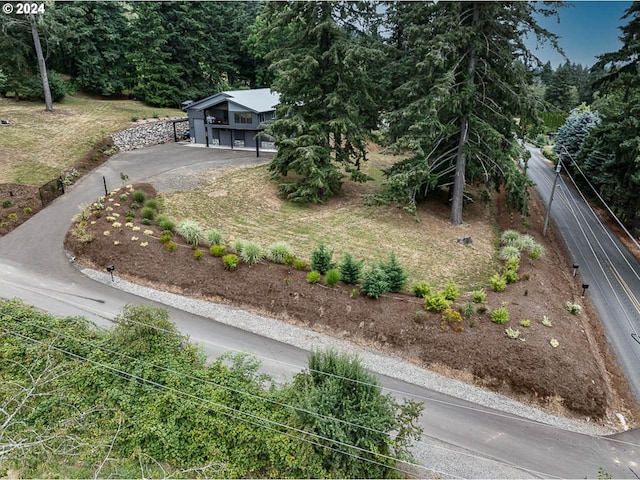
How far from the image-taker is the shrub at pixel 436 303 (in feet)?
41.2

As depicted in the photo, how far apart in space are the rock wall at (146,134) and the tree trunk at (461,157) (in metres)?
23.9

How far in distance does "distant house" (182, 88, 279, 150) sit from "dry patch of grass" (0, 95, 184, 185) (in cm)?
540

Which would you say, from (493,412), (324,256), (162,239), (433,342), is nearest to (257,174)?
(162,239)

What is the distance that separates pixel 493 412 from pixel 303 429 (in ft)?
17.1

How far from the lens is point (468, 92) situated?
17.1 meters

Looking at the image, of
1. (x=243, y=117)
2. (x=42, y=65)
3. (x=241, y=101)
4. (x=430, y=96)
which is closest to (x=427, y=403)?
(x=430, y=96)

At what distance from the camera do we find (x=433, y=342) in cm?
1180

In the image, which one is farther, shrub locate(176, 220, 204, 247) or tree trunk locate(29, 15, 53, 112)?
tree trunk locate(29, 15, 53, 112)

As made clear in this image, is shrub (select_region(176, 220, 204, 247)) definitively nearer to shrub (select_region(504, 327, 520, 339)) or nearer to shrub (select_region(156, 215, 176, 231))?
shrub (select_region(156, 215, 176, 231))

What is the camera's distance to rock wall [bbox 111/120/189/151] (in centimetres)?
2980

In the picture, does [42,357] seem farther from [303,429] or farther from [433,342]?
[433,342]

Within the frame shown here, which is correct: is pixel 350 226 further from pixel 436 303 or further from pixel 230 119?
pixel 230 119

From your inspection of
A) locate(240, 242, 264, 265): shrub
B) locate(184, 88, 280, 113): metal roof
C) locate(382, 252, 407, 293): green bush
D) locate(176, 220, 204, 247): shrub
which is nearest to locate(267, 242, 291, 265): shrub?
locate(240, 242, 264, 265): shrub

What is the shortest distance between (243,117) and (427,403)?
27235 millimetres
